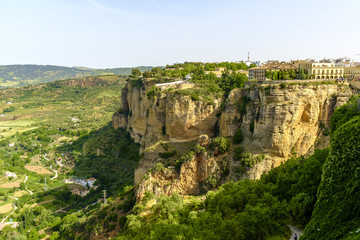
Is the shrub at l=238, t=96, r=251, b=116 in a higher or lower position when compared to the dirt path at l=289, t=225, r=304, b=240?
higher

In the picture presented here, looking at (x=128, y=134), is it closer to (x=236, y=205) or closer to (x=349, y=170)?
(x=236, y=205)

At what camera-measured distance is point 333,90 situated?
2720 centimetres

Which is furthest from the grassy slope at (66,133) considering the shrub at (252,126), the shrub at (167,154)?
the shrub at (252,126)

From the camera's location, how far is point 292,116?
2634cm

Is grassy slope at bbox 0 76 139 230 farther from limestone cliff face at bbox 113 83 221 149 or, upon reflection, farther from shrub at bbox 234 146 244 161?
shrub at bbox 234 146 244 161

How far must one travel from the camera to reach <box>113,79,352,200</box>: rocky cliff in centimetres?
2664

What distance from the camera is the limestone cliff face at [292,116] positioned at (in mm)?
26516

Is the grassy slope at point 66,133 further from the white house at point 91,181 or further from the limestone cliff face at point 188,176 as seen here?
the limestone cliff face at point 188,176

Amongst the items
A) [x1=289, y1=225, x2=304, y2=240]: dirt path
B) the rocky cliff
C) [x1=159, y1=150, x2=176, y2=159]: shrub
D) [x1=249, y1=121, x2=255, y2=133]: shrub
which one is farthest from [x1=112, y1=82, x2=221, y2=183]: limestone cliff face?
[x1=289, y1=225, x2=304, y2=240]: dirt path

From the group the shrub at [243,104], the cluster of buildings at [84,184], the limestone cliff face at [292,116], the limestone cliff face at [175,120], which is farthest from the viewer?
the cluster of buildings at [84,184]

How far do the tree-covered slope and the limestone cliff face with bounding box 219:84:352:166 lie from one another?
13.4 meters

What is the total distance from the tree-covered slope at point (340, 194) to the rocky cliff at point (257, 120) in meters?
13.7

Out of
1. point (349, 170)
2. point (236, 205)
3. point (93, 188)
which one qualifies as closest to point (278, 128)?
point (236, 205)

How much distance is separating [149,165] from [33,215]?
69.6 feet
